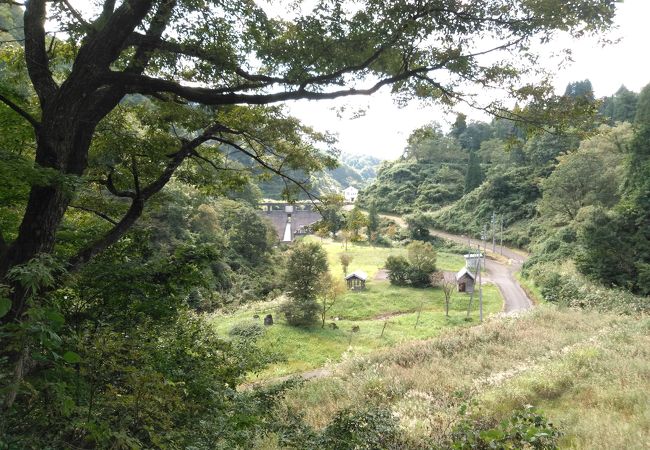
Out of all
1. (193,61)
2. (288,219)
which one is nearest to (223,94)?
(193,61)

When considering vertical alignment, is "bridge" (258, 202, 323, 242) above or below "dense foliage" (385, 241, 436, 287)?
above

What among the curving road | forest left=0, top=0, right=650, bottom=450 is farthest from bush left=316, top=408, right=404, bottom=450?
the curving road

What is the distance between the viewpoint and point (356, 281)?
3344cm

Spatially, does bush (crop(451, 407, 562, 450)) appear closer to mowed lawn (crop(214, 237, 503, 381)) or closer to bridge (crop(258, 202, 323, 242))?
mowed lawn (crop(214, 237, 503, 381))

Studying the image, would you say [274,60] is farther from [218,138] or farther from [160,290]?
[160,290]

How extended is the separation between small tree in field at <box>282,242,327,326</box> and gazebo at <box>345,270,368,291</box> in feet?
24.8

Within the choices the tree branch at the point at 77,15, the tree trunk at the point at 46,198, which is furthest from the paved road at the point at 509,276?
the tree branch at the point at 77,15

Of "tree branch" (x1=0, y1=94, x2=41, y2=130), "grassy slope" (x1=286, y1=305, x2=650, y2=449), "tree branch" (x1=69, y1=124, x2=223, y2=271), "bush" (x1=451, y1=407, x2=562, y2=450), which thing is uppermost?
"tree branch" (x1=0, y1=94, x2=41, y2=130)

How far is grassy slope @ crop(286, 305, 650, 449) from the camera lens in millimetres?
5625

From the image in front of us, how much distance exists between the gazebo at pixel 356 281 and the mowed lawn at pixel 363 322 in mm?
746

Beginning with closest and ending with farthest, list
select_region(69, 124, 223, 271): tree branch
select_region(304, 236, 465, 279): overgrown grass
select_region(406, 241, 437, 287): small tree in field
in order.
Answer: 1. select_region(69, 124, 223, 271): tree branch
2. select_region(406, 241, 437, 287): small tree in field
3. select_region(304, 236, 465, 279): overgrown grass

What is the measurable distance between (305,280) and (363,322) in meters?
5.06

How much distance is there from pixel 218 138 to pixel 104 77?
2.26 m

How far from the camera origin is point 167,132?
666 centimetres
